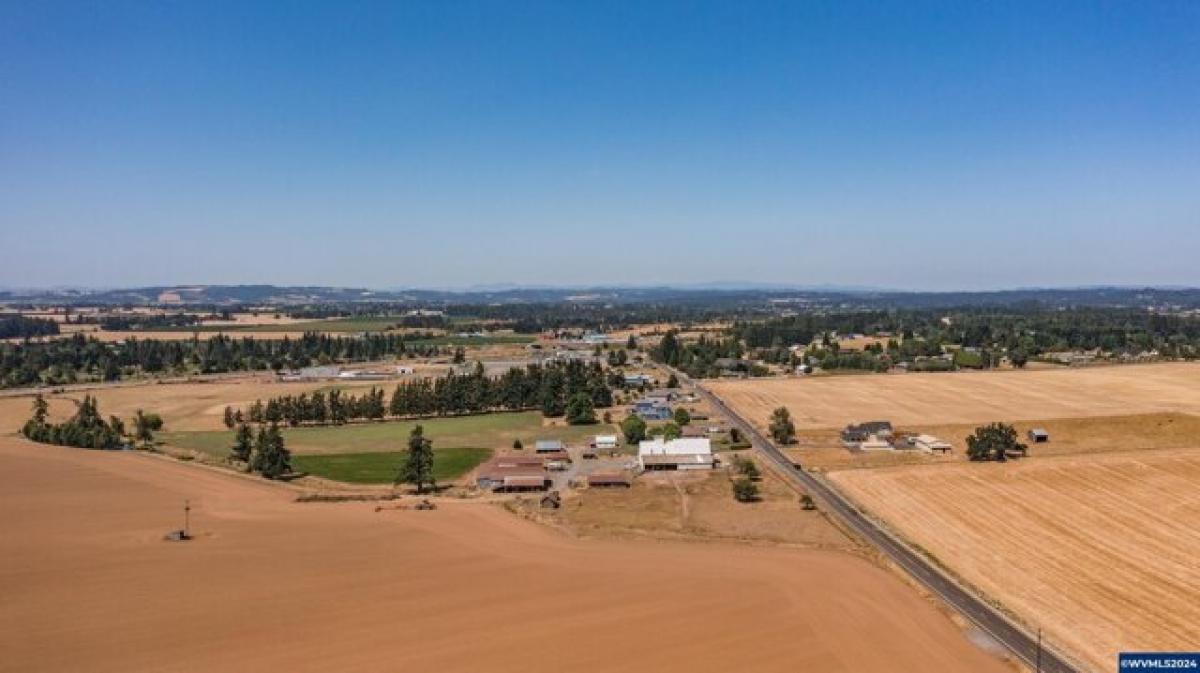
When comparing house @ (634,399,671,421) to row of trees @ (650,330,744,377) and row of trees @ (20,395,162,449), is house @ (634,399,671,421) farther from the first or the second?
row of trees @ (20,395,162,449)

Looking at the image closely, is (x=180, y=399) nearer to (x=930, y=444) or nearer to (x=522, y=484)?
(x=522, y=484)

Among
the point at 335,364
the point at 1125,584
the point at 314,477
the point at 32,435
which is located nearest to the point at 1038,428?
the point at 1125,584


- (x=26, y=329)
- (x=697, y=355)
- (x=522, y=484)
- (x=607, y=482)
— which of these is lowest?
(x=607, y=482)

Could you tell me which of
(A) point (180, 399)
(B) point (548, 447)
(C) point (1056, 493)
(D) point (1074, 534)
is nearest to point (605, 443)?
(B) point (548, 447)

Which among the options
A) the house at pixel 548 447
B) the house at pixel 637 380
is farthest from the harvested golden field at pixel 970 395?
the house at pixel 548 447

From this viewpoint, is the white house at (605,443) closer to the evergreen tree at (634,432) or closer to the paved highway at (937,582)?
the evergreen tree at (634,432)

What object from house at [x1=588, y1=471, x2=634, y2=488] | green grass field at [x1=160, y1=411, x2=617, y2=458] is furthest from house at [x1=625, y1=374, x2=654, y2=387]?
house at [x1=588, y1=471, x2=634, y2=488]
